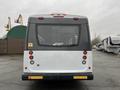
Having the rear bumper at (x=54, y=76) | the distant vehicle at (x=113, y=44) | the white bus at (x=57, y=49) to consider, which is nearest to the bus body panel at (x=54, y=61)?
the white bus at (x=57, y=49)

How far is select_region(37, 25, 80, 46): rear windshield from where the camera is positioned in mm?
9609

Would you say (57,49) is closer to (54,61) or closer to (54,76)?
(54,61)

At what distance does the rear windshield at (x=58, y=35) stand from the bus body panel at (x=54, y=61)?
377 mm

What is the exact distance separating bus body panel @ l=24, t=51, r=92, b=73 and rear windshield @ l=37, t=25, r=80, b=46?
377 mm

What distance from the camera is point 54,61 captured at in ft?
31.0

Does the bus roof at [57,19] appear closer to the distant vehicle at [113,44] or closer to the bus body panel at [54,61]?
the bus body panel at [54,61]

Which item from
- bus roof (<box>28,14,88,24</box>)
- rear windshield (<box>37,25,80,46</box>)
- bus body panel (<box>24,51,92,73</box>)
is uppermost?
bus roof (<box>28,14,88,24</box>)

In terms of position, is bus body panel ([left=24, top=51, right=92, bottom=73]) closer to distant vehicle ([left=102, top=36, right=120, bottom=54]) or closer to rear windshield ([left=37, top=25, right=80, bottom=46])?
rear windshield ([left=37, top=25, right=80, bottom=46])

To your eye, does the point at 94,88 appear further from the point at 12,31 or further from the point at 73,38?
the point at 12,31

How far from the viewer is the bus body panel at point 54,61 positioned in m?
9.42

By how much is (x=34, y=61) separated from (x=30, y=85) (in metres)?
1.93

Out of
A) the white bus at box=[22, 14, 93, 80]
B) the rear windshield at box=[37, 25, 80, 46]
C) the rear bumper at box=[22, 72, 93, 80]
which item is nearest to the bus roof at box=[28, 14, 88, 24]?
the white bus at box=[22, 14, 93, 80]

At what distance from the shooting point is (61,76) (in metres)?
9.38

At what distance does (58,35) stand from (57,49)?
0.56 meters
